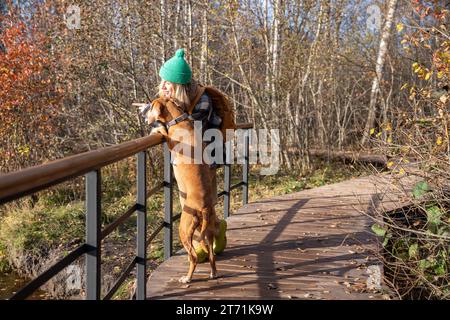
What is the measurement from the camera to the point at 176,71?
394cm

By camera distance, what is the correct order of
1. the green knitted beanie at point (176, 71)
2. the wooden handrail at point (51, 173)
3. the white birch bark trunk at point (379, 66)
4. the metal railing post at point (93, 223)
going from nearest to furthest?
the wooden handrail at point (51, 173)
the metal railing post at point (93, 223)
the green knitted beanie at point (176, 71)
the white birch bark trunk at point (379, 66)

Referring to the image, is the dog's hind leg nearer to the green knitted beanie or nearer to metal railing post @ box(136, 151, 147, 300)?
metal railing post @ box(136, 151, 147, 300)

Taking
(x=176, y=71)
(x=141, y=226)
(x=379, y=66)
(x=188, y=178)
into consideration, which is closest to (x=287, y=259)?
(x=188, y=178)

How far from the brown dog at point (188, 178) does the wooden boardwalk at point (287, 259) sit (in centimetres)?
27

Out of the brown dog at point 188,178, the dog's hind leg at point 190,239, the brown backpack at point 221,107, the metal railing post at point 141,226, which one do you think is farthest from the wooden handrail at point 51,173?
the brown backpack at point 221,107

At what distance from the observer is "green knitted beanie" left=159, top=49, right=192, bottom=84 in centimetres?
392

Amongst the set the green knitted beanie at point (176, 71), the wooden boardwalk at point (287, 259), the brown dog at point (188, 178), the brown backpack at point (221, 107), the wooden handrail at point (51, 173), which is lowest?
the wooden boardwalk at point (287, 259)

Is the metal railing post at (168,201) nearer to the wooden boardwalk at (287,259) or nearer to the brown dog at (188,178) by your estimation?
the wooden boardwalk at (287,259)

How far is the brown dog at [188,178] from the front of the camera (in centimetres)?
399

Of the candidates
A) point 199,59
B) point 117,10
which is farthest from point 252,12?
point 117,10

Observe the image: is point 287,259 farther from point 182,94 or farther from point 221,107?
Answer: point 182,94

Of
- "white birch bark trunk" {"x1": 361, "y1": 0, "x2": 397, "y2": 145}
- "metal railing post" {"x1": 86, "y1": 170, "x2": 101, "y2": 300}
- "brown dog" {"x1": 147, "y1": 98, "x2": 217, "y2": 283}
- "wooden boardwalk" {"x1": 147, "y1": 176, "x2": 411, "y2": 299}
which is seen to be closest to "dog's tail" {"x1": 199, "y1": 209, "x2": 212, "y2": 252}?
"brown dog" {"x1": 147, "y1": 98, "x2": 217, "y2": 283}

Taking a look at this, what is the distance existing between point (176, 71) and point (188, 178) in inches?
29.6

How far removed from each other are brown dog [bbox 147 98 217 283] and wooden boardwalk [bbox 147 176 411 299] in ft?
0.87
